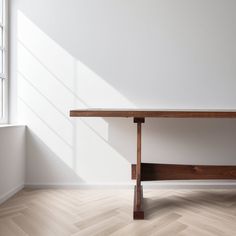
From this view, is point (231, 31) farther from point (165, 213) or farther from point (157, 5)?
point (165, 213)

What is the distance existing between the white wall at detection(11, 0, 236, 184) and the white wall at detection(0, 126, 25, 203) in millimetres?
111

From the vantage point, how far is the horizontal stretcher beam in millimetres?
2146

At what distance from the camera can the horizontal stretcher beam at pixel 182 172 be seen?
215 centimetres

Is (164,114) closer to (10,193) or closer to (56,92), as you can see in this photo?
(56,92)

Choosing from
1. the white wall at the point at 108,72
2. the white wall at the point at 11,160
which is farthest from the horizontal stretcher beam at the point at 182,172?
the white wall at the point at 11,160

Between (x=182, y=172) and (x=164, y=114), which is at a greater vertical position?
(x=164, y=114)

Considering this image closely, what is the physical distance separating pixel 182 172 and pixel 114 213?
2.28ft

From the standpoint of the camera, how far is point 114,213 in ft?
6.24

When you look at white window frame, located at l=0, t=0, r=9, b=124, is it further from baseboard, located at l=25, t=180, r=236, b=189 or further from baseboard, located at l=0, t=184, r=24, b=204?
baseboard, located at l=25, t=180, r=236, b=189

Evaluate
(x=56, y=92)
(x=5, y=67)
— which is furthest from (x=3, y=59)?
(x=56, y=92)

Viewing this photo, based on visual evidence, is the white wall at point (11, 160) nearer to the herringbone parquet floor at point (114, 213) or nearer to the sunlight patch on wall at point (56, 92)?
the herringbone parquet floor at point (114, 213)

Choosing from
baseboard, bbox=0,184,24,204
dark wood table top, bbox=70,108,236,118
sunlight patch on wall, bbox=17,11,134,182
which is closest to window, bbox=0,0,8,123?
sunlight patch on wall, bbox=17,11,134,182

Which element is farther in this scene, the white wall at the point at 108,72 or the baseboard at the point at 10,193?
the white wall at the point at 108,72

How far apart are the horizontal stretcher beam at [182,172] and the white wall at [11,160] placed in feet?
3.98
